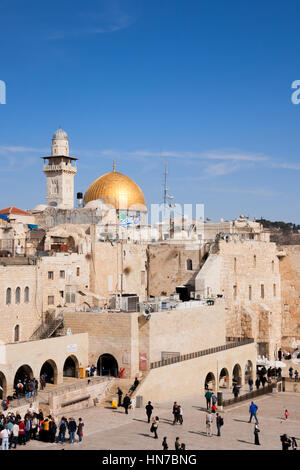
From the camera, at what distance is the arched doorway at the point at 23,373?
76.0 feet

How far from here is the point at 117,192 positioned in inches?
1839

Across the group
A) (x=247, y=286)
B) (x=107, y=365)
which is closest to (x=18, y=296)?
(x=107, y=365)

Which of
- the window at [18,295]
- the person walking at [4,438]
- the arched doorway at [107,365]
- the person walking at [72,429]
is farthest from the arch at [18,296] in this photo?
the person walking at [4,438]

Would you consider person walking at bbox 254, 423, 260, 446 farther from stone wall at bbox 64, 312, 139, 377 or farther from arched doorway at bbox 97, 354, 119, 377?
arched doorway at bbox 97, 354, 119, 377

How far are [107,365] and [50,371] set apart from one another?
8.14ft

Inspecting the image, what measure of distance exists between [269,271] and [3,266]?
65.7 feet

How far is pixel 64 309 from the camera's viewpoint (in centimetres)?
2788

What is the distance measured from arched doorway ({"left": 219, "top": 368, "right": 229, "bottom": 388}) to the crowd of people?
12775 mm

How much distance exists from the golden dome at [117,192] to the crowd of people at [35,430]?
95.5 ft

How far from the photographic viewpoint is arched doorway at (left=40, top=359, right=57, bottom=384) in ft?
79.7

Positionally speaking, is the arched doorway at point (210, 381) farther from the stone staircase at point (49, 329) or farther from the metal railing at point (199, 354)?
the stone staircase at point (49, 329)

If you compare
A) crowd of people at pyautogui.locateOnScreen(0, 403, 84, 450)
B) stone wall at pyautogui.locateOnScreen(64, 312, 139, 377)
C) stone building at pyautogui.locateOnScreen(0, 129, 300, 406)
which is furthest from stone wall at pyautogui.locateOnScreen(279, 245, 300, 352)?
crowd of people at pyautogui.locateOnScreen(0, 403, 84, 450)

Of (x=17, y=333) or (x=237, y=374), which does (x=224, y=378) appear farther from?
(x=17, y=333)
